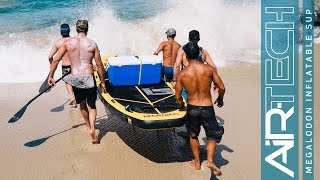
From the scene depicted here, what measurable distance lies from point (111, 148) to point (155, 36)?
9.34m

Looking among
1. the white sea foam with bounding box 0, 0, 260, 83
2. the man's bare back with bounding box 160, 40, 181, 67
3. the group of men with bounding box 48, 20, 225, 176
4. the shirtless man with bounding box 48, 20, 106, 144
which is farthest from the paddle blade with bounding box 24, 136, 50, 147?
the white sea foam with bounding box 0, 0, 260, 83

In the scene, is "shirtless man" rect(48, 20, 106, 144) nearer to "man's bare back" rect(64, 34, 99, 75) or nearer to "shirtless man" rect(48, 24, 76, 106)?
"man's bare back" rect(64, 34, 99, 75)

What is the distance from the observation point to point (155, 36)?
15.6 meters

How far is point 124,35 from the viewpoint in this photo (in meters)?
15.6

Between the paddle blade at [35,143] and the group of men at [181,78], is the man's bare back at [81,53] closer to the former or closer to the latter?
the group of men at [181,78]

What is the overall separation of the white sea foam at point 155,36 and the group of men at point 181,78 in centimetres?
450

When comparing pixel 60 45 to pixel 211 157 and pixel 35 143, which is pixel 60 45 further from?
pixel 211 157

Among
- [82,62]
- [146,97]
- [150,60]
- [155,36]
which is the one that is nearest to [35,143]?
[82,62]

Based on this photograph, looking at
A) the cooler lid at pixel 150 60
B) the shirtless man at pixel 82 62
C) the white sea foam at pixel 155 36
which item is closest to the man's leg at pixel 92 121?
the shirtless man at pixel 82 62

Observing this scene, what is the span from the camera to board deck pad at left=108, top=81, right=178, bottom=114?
641cm

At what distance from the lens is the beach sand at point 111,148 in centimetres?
603

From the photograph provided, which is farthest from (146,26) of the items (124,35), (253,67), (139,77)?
(139,77)

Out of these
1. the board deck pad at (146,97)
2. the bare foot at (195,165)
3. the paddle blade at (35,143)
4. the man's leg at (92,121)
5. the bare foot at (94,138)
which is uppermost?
the board deck pad at (146,97)

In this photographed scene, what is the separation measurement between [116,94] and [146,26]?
10.0m
